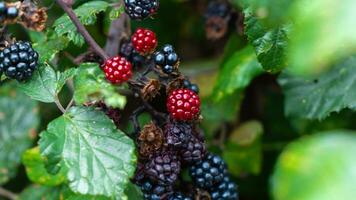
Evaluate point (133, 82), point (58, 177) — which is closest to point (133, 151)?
point (133, 82)

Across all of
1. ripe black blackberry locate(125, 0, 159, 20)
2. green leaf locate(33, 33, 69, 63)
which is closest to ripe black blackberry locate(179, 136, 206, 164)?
ripe black blackberry locate(125, 0, 159, 20)

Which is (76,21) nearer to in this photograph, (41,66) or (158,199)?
(41,66)

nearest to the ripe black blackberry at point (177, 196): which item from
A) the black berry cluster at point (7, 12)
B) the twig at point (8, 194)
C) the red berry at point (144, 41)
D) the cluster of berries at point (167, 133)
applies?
the cluster of berries at point (167, 133)

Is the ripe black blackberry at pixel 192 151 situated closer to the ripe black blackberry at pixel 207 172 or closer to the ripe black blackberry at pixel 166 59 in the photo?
the ripe black blackberry at pixel 207 172

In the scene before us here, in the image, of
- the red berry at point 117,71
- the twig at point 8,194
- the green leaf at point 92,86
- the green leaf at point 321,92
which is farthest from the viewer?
the twig at point 8,194

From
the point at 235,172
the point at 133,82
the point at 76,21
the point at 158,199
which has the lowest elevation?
the point at 235,172

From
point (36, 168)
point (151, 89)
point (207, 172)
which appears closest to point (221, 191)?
point (207, 172)

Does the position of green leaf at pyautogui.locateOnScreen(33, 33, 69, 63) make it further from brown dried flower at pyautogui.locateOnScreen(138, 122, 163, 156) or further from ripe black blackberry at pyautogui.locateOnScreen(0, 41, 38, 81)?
brown dried flower at pyautogui.locateOnScreen(138, 122, 163, 156)
